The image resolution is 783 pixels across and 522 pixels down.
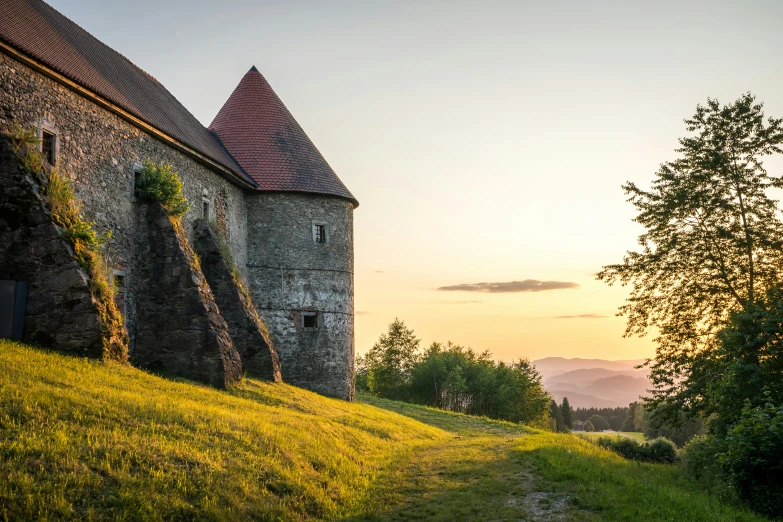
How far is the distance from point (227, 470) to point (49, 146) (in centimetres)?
1059

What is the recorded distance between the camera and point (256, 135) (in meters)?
28.8

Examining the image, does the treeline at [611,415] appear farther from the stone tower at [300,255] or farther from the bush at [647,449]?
the stone tower at [300,255]

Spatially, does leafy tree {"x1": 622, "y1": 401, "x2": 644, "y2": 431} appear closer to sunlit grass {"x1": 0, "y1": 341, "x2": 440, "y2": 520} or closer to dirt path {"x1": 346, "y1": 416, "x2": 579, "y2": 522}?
dirt path {"x1": 346, "y1": 416, "x2": 579, "y2": 522}

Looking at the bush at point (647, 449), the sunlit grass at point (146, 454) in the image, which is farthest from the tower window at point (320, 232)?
the bush at point (647, 449)

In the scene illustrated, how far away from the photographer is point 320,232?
90.6ft

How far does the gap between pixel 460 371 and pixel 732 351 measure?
45.7 m

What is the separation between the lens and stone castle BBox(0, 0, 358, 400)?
1387cm

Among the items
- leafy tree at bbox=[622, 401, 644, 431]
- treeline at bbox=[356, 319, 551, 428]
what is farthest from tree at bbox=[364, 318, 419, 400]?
leafy tree at bbox=[622, 401, 644, 431]

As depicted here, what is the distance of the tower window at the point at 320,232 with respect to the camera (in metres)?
27.4

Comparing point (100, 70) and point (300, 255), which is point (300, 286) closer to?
point (300, 255)

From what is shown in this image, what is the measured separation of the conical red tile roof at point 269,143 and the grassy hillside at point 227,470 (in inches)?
549

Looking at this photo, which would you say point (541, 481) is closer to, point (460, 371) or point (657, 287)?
point (657, 287)

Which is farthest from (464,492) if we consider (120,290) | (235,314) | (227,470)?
(235,314)

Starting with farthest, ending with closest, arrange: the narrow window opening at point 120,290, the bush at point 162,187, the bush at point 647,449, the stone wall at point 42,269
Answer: the bush at point 647,449, the bush at point 162,187, the narrow window opening at point 120,290, the stone wall at point 42,269
